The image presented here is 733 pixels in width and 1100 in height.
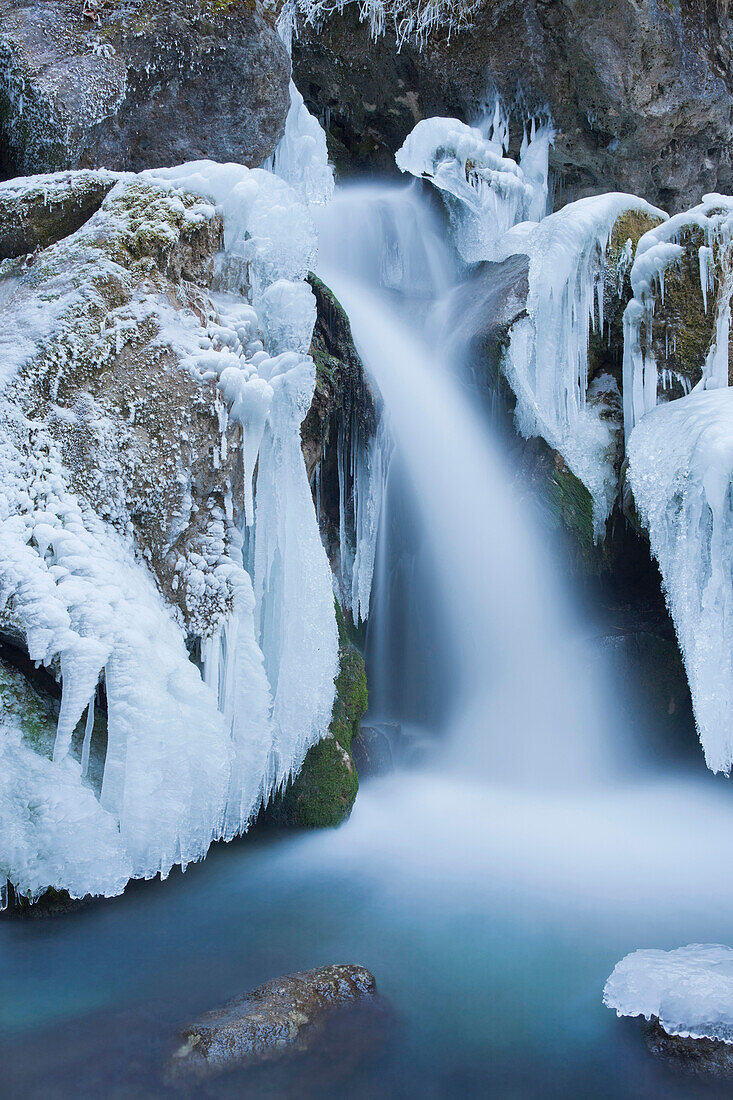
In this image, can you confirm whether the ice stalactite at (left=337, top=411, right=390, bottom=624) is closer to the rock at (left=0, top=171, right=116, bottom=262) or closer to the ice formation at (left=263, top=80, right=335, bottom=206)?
the rock at (left=0, top=171, right=116, bottom=262)

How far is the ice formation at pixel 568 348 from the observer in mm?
5664

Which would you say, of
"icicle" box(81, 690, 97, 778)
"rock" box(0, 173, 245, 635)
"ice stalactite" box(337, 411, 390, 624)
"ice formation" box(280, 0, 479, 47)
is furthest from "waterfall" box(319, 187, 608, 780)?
"ice formation" box(280, 0, 479, 47)

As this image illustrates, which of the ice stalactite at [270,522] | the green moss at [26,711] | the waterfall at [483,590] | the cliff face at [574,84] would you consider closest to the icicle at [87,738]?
the green moss at [26,711]

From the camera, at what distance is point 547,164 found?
9.52 m

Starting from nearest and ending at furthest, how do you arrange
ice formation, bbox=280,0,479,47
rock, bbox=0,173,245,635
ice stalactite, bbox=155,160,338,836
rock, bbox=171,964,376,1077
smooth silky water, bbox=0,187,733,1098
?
rock, bbox=171,964,376,1077 < smooth silky water, bbox=0,187,733,1098 < rock, bbox=0,173,245,635 < ice stalactite, bbox=155,160,338,836 < ice formation, bbox=280,0,479,47

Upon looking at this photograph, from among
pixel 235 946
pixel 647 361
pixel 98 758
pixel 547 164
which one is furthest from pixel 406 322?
pixel 235 946

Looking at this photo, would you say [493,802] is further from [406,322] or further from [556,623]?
[406,322]

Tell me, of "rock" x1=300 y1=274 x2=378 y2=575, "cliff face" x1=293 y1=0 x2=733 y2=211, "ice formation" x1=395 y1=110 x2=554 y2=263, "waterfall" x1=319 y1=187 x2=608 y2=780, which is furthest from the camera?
"cliff face" x1=293 y1=0 x2=733 y2=211

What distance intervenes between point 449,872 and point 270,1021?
1.55 metres

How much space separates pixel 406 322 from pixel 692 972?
5382 mm

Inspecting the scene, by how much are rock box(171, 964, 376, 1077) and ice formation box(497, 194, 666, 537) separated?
3.53 meters

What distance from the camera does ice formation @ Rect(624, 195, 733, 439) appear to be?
18.2 ft

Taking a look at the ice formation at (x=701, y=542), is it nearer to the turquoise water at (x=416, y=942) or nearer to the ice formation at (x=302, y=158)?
the turquoise water at (x=416, y=942)

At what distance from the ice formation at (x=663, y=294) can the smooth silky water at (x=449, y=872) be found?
3.53 ft
